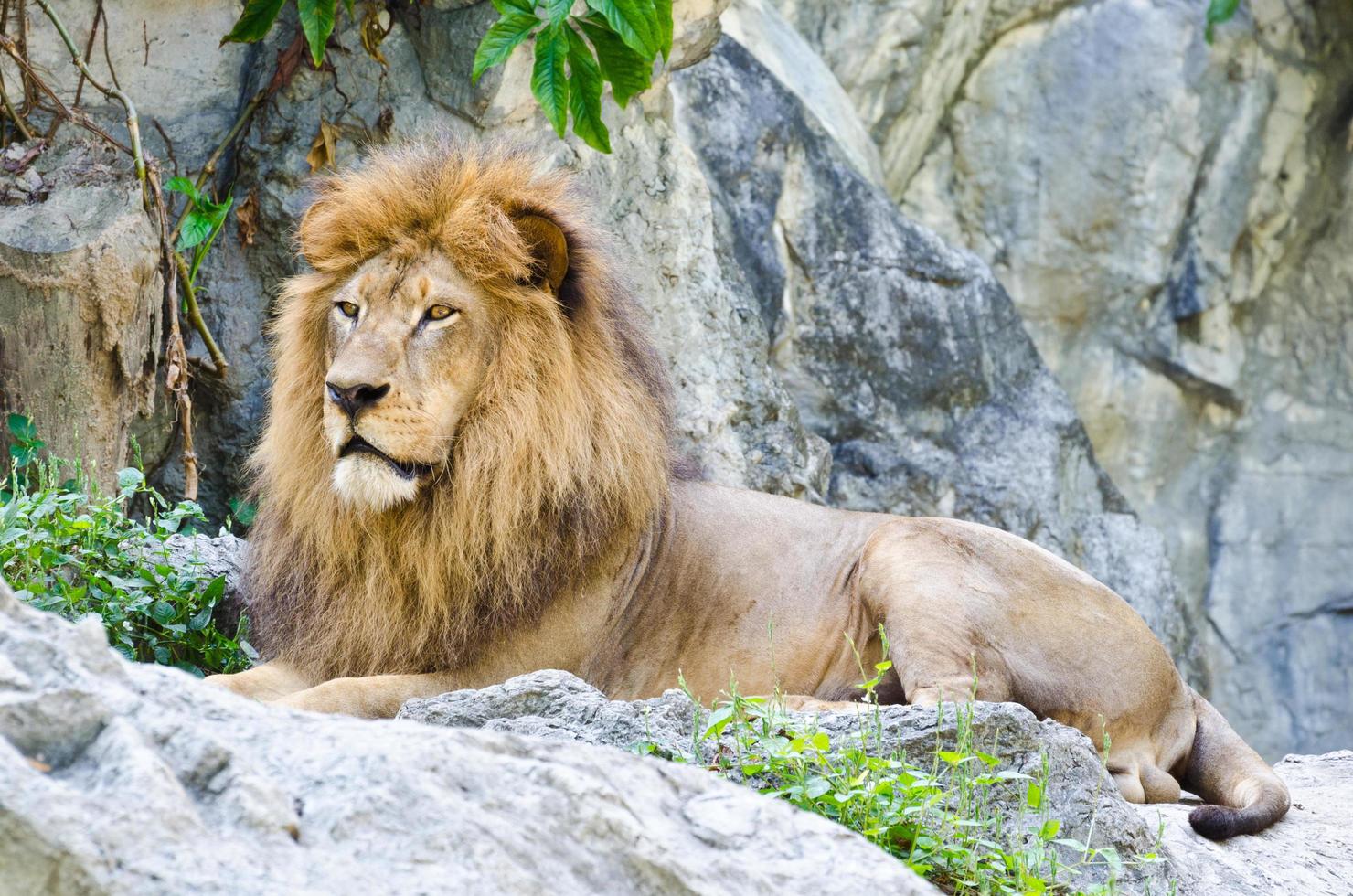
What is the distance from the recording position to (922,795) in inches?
117

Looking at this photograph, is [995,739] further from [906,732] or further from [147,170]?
[147,170]

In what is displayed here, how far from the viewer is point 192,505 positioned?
499cm

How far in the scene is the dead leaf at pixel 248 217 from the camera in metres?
6.20

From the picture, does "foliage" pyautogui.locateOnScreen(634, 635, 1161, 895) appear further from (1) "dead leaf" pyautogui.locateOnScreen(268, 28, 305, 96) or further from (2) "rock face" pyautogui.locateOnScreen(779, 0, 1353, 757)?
(2) "rock face" pyautogui.locateOnScreen(779, 0, 1353, 757)

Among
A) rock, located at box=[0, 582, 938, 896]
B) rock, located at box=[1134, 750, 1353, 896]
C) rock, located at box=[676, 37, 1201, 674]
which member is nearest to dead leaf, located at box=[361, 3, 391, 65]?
rock, located at box=[676, 37, 1201, 674]

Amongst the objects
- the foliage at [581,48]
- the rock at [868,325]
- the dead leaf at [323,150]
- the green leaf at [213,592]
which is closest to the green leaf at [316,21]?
the foliage at [581,48]

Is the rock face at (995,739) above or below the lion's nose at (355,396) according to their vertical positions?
below

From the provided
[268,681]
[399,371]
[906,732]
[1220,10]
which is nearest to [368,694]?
[268,681]

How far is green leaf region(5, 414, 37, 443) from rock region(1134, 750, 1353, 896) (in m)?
3.37

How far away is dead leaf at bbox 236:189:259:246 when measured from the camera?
6203 mm

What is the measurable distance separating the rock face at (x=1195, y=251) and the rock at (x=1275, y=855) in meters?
5.92

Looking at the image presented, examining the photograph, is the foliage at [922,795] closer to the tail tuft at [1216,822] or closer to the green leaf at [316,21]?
the tail tuft at [1216,822]

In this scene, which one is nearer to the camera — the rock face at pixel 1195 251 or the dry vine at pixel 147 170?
the dry vine at pixel 147 170

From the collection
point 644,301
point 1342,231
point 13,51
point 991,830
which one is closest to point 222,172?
point 13,51
